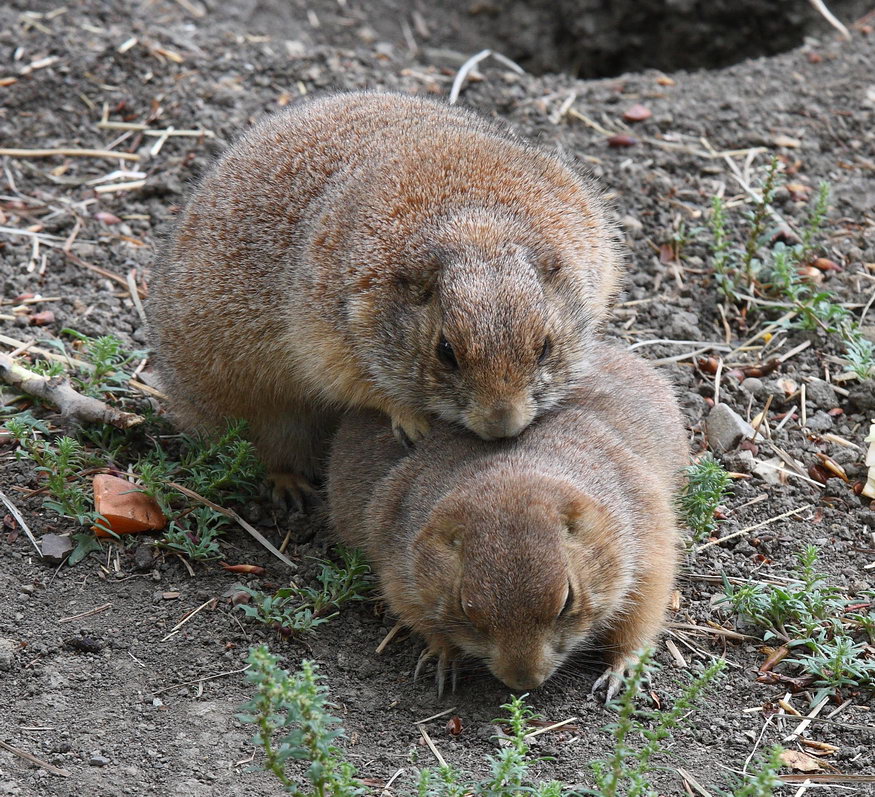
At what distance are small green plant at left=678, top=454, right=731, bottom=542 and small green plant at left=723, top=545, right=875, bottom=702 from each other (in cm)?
39

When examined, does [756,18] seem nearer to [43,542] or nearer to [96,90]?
[96,90]

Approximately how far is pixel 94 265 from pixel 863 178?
526 cm

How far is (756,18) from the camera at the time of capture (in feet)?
34.1

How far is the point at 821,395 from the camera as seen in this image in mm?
6637

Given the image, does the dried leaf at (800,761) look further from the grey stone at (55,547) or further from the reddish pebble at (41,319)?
the reddish pebble at (41,319)

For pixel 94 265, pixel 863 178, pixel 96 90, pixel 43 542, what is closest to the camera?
pixel 43 542

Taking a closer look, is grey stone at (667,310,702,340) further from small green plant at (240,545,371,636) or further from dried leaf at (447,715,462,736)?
dried leaf at (447,715,462,736)

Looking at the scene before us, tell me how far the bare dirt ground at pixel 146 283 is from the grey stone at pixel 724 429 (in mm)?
78

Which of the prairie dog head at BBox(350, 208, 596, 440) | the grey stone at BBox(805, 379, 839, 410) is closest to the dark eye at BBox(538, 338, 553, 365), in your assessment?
the prairie dog head at BBox(350, 208, 596, 440)

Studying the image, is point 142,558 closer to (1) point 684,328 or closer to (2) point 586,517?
(2) point 586,517

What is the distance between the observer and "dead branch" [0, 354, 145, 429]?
629 centimetres

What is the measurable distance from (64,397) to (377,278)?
6.49ft

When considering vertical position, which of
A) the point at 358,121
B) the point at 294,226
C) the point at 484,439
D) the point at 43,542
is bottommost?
the point at 43,542

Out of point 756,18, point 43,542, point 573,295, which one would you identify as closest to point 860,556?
point 573,295
